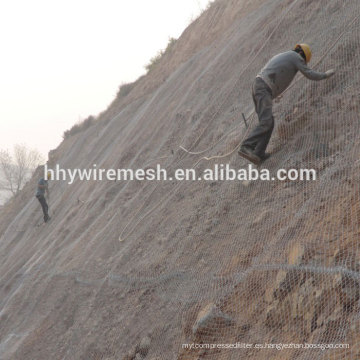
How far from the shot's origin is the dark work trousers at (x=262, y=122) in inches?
174

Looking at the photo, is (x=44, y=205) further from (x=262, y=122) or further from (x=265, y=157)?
(x=262, y=122)

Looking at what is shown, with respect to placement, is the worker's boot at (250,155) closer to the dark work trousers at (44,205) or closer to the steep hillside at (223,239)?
the steep hillside at (223,239)

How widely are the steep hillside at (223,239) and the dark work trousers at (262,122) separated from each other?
24 centimetres

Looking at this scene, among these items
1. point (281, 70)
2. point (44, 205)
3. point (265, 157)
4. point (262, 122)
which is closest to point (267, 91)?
point (281, 70)

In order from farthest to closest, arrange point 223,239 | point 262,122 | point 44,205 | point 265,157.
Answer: point 44,205
point 265,157
point 262,122
point 223,239

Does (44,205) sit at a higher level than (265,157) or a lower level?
higher

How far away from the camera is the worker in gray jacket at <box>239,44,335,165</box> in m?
4.43

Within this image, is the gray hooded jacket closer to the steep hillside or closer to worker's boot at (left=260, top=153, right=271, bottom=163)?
the steep hillside

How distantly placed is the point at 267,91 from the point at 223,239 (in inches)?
72.5

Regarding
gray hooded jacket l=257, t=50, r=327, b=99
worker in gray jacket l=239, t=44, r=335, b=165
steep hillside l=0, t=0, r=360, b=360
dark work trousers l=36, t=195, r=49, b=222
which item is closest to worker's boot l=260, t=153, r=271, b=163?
worker in gray jacket l=239, t=44, r=335, b=165

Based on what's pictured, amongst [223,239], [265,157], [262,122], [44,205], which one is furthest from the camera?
[44,205]

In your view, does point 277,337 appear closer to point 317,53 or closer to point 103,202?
point 317,53

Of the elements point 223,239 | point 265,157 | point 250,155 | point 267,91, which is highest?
point 267,91

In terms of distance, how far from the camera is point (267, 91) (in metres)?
4.51
